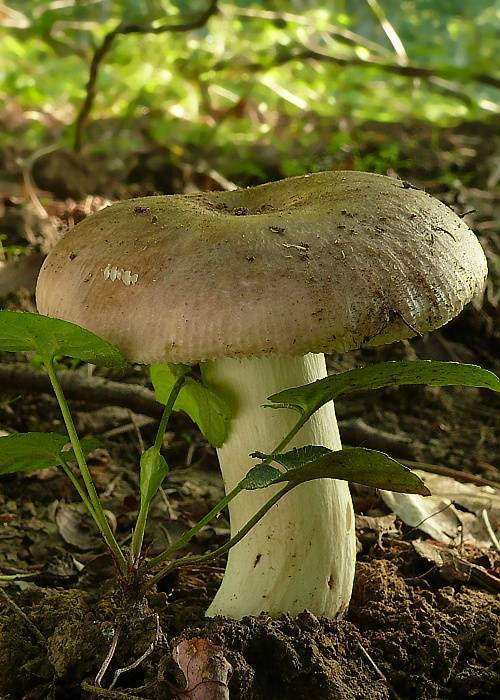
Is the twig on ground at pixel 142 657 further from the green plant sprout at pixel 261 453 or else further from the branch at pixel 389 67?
the branch at pixel 389 67

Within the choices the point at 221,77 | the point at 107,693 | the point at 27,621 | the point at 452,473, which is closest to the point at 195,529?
the point at 107,693

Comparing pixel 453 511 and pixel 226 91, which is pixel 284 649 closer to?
pixel 453 511

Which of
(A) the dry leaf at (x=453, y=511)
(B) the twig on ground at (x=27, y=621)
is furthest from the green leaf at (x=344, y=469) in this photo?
(A) the dry leaf at (x=453, y=511)

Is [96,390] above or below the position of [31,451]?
below

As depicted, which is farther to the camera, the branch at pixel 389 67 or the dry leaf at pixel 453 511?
the branch at pixel 389 67

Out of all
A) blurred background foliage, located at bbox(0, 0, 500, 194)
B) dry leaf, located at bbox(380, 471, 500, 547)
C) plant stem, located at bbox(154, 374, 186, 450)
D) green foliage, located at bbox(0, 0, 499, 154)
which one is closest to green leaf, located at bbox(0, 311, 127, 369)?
plant stem, located at bbox(154, 374, 186, 450)

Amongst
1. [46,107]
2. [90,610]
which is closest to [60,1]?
[46,107]
